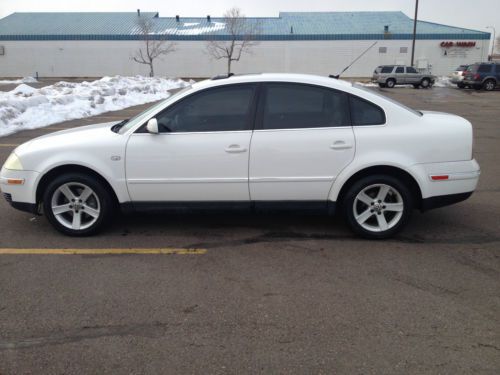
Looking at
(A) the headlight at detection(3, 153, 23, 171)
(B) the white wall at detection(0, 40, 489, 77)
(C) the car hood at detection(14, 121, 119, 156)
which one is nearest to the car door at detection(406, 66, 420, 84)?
(B) the white wall at detection(0, 40, 489, 77)

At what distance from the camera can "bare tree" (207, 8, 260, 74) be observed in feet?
161

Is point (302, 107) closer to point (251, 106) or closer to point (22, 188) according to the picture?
point (251, 106)

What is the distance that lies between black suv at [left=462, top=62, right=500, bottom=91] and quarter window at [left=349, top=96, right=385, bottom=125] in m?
30.8

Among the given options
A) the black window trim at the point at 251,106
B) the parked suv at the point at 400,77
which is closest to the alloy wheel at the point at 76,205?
the black window trim at the point at 251,106

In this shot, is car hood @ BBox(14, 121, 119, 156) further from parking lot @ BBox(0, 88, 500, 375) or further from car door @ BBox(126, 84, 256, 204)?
parking lot @ BBox(0, 88, 500, 375)

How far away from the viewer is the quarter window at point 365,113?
4656 millimetres

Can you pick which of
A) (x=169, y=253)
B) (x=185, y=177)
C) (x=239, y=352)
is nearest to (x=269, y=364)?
(x=239, y=352)

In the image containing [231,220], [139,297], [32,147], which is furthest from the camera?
[231,220]

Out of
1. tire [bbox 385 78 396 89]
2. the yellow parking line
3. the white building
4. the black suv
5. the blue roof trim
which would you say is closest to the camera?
the yellow parking line

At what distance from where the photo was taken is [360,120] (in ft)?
15.3

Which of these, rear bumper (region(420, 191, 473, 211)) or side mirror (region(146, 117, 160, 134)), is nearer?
side mirror (region(146, 117, 160, 134))

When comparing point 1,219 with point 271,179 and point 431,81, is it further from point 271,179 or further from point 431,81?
point 431,81

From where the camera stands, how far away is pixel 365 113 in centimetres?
467

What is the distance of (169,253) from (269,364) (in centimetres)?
192
